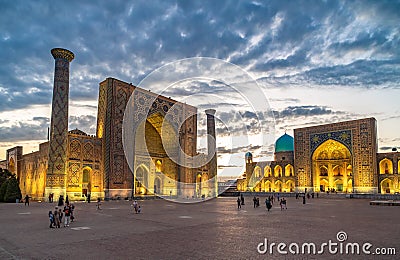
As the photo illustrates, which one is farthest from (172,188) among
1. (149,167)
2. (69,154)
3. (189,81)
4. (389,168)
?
(389,168)

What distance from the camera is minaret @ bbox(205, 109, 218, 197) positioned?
138 ft

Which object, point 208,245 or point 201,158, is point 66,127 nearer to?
A: point 201,158

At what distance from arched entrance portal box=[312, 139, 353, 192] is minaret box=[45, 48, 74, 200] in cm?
3254

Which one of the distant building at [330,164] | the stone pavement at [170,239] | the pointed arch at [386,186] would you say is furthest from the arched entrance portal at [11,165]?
the pointed arch at [386,186]

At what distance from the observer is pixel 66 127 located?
2842 centimetres

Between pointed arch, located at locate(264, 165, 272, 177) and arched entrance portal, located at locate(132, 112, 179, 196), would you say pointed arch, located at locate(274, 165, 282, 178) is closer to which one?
pointed arch, located at locate(264, 165, 272, 177)

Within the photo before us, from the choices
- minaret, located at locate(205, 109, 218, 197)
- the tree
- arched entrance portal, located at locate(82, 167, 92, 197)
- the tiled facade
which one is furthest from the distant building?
the tree

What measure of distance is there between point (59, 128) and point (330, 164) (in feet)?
117

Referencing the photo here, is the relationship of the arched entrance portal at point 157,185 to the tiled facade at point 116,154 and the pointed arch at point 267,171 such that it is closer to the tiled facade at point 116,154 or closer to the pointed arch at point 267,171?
the tiled facade at point 116,154

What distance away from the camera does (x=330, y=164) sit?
153ft

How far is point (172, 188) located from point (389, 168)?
87.0 ft

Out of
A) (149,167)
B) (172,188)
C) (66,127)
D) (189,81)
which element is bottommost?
(172,188)

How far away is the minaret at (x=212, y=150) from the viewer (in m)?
42.1

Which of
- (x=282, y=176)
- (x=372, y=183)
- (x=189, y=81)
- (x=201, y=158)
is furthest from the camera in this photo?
(x=282, y=176)
